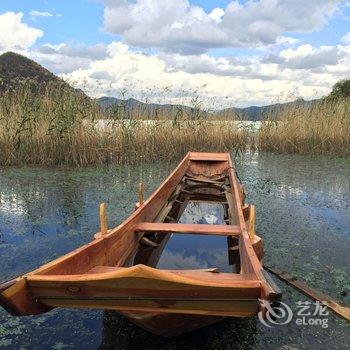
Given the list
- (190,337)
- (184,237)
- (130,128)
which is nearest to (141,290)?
(190,337)

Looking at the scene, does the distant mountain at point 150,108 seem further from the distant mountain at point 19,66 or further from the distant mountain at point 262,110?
the distant mountain at point 19,66

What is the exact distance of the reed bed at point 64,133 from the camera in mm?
7961

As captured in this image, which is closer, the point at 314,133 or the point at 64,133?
the point at 64,133

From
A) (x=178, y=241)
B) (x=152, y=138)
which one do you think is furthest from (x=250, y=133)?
(x=178, y=241)

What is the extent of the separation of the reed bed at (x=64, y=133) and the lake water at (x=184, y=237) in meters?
0.49

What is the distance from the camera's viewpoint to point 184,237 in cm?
438

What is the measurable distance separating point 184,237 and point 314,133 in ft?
23.6

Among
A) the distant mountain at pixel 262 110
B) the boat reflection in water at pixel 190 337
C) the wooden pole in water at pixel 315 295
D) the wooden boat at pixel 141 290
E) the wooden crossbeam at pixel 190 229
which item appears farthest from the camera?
the distant mountain at pixel 262 110

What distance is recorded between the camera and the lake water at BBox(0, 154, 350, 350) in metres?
2.34

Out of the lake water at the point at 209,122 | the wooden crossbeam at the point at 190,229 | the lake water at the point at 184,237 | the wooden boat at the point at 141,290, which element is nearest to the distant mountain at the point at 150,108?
the lake water at the point at 209,122

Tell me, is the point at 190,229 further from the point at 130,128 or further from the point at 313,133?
the point at 313,133

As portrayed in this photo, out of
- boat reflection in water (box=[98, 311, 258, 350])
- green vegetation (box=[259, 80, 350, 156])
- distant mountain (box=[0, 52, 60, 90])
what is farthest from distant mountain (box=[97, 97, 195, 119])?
distant mountain (box=[0, 52, 60, 90])

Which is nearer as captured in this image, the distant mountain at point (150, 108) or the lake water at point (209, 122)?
the distant mountain at point (150, 108)

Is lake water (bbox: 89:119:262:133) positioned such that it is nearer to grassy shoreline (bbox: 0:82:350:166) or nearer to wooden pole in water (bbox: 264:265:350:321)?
grassy shoreline (bbox: 0:82:350:166)
